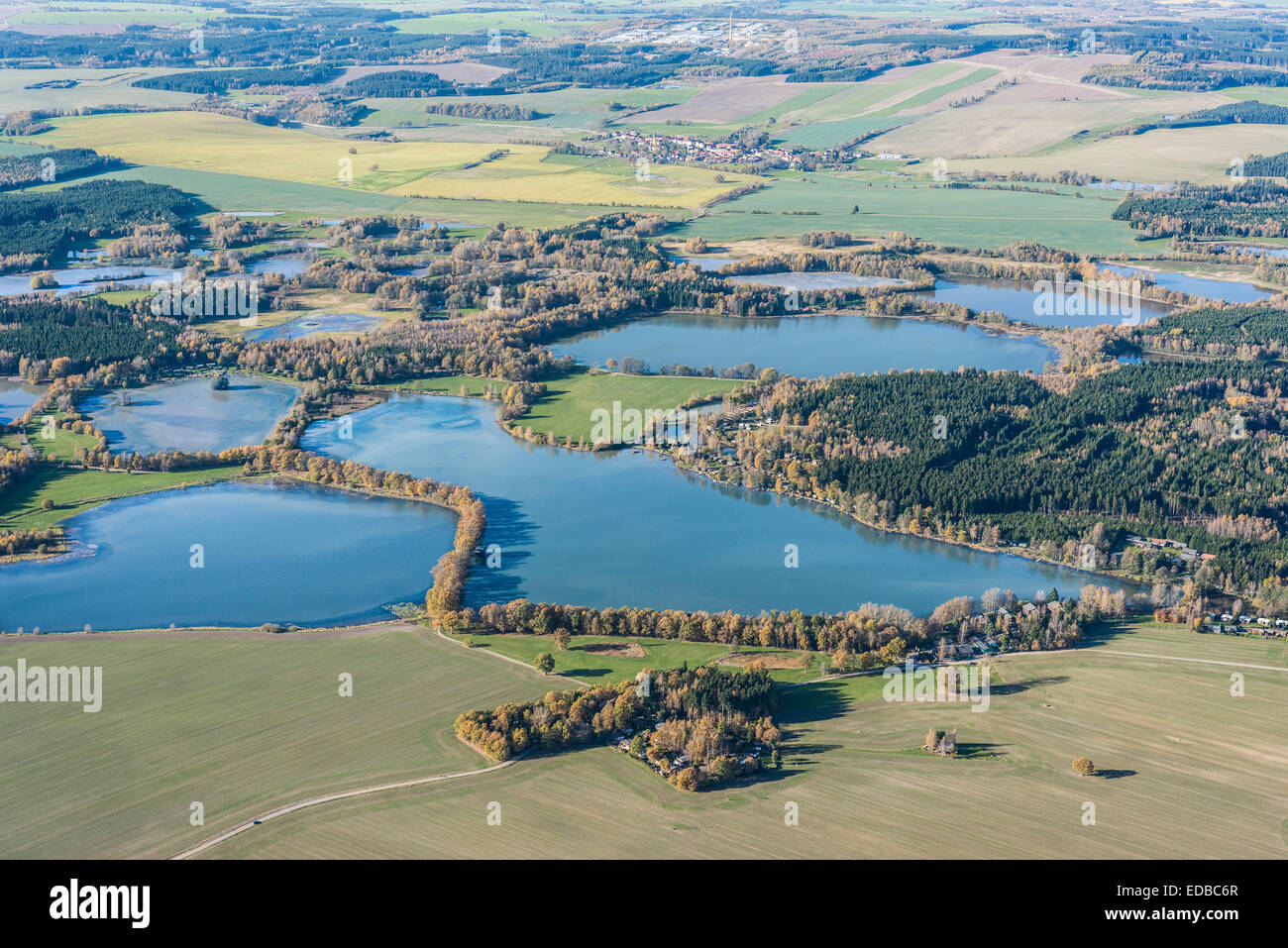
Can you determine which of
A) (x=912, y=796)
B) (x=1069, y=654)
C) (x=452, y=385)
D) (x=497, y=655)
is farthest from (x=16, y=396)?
(x=1069, y=654)

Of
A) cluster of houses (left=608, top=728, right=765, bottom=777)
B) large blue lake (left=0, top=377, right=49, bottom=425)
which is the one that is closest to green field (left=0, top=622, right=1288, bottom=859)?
cluster of houses (left=608, top=728, right=765, bottom=777)

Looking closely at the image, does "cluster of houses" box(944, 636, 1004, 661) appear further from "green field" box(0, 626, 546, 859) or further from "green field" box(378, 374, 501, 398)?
"green field" box(378, 374, 501, 398)

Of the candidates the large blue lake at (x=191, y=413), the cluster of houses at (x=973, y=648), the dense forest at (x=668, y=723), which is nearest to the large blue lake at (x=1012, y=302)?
the cluster of houses at (x=973, y=648)

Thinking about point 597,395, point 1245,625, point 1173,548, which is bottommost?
point 1245,625

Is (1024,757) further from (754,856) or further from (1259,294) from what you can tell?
(1259,294)

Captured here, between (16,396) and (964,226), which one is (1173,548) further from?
(964,226)

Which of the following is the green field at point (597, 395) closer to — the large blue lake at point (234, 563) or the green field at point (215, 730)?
the large blue lake at point (234, 563)
